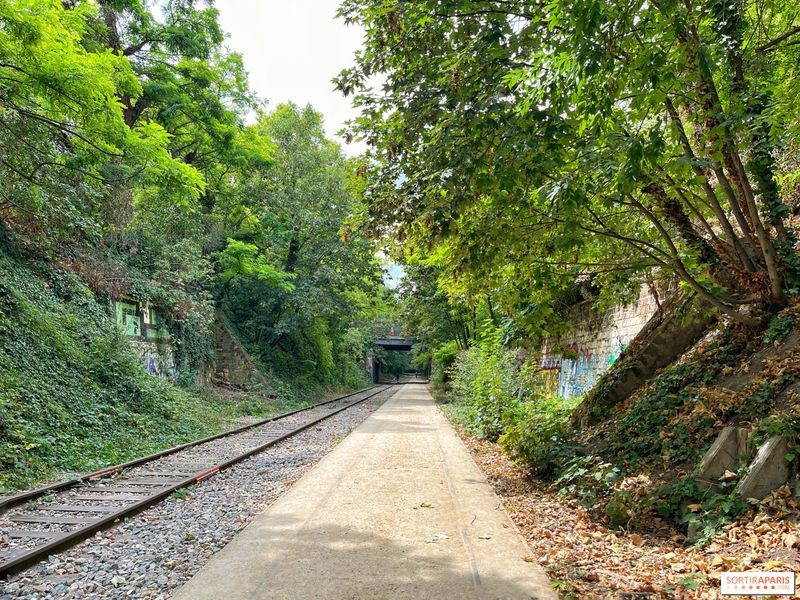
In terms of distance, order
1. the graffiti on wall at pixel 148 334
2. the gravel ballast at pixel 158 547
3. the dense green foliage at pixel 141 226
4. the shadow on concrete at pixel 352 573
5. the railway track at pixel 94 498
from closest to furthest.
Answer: the shadow on concrete at pixel 352 573
the gravel ballast at pixel 158 547
the railway track at pixel 94 498
the dense green foliage at pixel 141 226
the graffiti on wall at pixel 148 334

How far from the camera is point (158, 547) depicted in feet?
16.5

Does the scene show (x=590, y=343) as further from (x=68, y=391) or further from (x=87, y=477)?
(x=68, y=391)

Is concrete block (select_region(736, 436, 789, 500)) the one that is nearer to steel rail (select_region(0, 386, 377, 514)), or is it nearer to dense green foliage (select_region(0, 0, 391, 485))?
dense green foliage (select_region(0, 0, 391, 485))

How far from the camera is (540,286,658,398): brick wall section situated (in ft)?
34.8

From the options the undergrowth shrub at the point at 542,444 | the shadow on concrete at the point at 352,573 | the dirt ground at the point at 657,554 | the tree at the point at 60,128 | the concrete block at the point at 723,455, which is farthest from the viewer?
the tree at the point at 60,128

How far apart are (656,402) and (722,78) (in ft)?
12.9

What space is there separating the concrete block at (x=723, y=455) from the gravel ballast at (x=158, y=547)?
4724 millimetres

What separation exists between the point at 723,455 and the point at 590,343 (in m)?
8.03

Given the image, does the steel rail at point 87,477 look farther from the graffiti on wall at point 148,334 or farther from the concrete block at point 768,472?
the concrete block at point 768,472

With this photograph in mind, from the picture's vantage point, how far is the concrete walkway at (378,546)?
4.02 metres

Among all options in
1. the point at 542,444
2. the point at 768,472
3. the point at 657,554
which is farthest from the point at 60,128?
the point at 768,472

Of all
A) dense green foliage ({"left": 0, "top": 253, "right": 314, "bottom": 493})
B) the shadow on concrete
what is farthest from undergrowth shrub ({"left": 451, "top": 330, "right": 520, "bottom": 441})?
dense green foliage ({"left": 0, "top": 253, "right": 314, "bottom": 493})

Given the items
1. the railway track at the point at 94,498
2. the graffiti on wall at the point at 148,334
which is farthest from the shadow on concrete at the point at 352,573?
the graffiti on wall at the point at 148,334

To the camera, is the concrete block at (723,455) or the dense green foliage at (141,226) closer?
the concrete block at (723,455)
